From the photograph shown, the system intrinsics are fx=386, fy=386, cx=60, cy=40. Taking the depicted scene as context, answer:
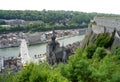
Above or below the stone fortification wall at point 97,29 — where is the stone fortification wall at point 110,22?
above

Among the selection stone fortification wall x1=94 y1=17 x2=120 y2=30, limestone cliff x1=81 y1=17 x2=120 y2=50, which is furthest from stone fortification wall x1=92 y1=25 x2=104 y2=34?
stone fortification wall x1=94 y1=17 x2=120 y2=30

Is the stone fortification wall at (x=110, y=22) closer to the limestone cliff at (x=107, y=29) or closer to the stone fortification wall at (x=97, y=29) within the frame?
the limestone cliff at (x=107, y=29)

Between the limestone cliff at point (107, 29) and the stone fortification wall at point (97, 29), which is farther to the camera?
the stone fortification wall at point (97, 29)

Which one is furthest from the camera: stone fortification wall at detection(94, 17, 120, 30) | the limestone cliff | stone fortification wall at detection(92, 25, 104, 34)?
stone fortification wall at detection(92, 25, 104, 34)

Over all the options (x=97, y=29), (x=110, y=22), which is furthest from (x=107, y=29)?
(x=97, y=29)

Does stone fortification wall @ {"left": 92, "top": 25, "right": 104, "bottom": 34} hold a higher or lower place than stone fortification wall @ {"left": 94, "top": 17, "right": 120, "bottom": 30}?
lower

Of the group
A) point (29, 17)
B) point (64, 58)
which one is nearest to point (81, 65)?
point (64, 58)

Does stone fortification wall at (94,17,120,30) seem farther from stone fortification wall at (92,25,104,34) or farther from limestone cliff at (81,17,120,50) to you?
stone fortification wall at (92,25,104,34)

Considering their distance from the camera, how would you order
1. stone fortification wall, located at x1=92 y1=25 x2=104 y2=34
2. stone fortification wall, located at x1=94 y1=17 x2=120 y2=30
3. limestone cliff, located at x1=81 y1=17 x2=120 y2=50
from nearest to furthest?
1. limestone cliff, located at x1=81 y1=17 x2=120 y2=50
2. stone fortification wall, located at x1=94 y1=17 x2=120 y2=30
3. stone fortification wall, located at x1=92 y1=25 x2=104 y2=34

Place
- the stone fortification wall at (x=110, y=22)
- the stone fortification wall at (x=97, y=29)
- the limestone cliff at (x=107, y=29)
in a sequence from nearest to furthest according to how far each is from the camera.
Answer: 1. the limestone cliff at (x=107, y=29)
2. the stone fortification wall at (x=110, y=22)
3. the stone fortification wall at (x=97, y=29)

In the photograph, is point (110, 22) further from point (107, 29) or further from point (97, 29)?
point (97, 29)

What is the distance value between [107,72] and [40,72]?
234 centimetres


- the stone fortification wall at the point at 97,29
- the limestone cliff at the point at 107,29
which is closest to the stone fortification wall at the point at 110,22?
the limestone cliff at the point at 107,29

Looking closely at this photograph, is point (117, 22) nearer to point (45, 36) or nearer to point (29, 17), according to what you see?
point (45, 36)
